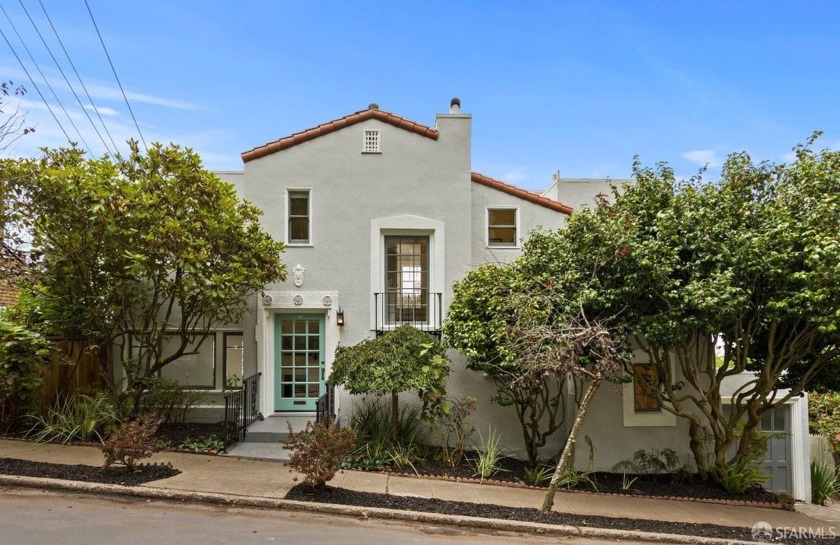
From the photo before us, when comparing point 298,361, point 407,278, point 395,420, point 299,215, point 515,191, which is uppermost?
point 515,191

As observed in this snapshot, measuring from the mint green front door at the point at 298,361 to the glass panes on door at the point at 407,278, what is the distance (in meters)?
1.52

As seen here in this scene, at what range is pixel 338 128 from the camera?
11461mm

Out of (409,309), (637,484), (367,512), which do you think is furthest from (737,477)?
(367,512)

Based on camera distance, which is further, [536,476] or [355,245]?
[355,245]

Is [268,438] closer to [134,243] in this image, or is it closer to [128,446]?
[128,446]

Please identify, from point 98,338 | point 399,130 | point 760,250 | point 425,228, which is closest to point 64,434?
point 98,338

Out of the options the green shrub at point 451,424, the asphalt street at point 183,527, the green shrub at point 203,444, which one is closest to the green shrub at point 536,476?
the green shrub at point 451,424

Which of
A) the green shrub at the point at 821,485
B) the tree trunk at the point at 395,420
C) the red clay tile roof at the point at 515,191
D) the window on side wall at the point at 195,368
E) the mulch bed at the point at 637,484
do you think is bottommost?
the green shrub at the point at 821,485

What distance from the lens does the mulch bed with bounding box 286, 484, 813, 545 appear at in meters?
7.17

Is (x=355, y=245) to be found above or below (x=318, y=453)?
above

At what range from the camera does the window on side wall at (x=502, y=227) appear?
1185 cm

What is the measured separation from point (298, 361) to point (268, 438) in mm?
1731

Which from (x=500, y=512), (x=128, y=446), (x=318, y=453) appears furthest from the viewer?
(x=128, y=446)

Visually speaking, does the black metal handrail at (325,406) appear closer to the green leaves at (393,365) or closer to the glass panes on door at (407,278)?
the green leaves at (393,365)
